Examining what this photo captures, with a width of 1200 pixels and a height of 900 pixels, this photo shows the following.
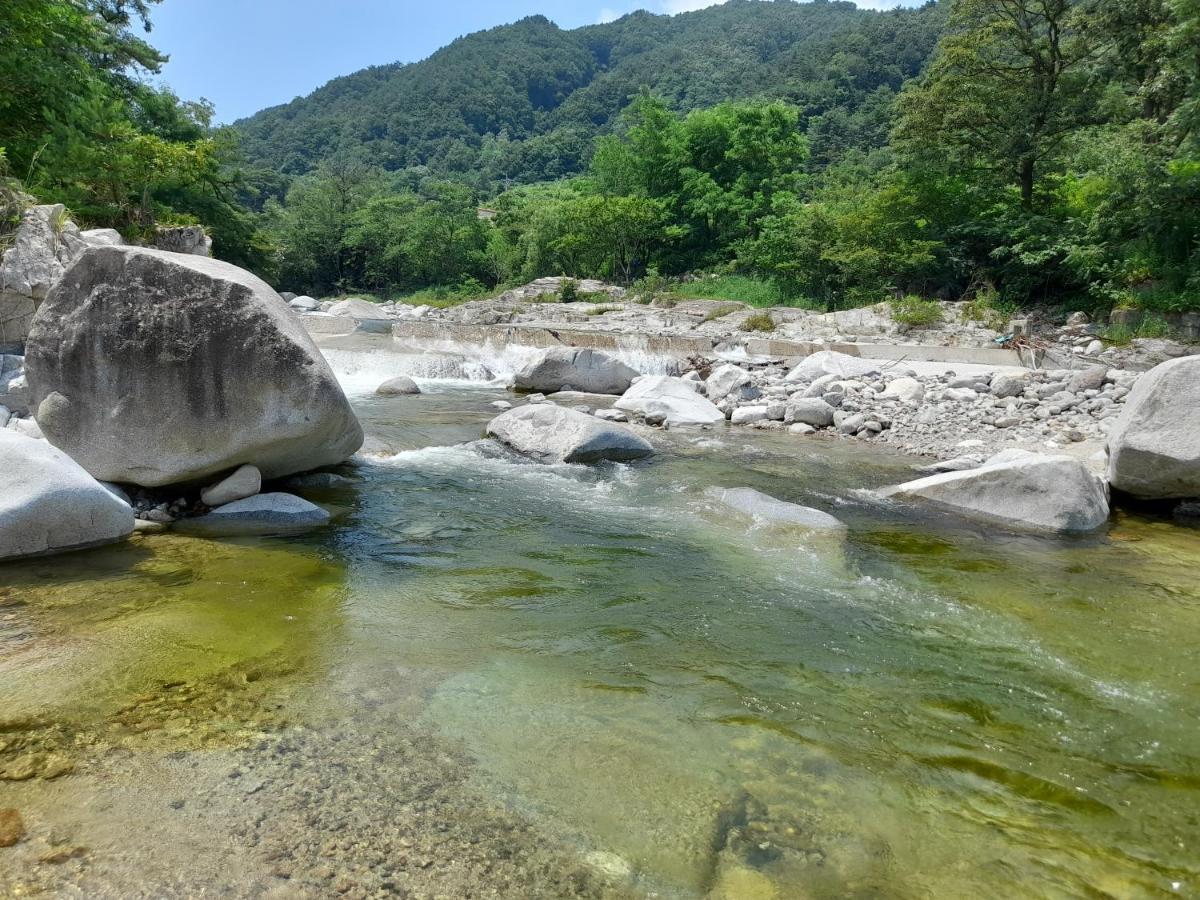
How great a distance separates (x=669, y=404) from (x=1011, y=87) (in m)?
18.9

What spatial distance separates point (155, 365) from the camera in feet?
20.6

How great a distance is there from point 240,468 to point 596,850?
5431 millimetres

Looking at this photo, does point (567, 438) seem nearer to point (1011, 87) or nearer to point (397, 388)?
point (397, 388)

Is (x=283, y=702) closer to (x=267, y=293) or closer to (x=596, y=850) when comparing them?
(x=596, y=850)

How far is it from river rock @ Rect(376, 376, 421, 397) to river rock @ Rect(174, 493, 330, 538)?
8.18 meters

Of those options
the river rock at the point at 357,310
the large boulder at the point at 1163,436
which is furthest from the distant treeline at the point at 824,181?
the large boulder at the point at 1163,436

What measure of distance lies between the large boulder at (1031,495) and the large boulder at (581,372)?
28.7 feet

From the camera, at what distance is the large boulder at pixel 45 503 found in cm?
518

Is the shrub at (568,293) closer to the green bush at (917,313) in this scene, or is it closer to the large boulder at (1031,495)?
the green bush at (917,313)

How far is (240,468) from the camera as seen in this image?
6.86m

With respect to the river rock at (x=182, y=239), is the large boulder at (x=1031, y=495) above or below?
below

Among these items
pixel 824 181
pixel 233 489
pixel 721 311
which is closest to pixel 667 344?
pixel 721 311

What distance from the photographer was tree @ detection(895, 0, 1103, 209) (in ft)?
74.4

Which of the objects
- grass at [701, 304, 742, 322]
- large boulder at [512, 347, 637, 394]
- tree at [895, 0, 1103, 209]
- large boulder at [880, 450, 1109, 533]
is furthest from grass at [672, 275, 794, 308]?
large boulder at [880, 450, 1109, 533]
